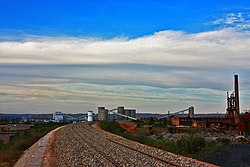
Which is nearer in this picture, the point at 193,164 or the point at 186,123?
the point at 193,164

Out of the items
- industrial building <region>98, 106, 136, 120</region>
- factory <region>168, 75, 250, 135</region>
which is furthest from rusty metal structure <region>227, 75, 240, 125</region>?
industrial building <region>98, 106, 136, 120</region>

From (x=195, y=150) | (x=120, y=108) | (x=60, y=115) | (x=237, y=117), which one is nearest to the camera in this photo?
(x=195, y=150)

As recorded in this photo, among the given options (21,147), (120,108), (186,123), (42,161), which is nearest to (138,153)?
(42,161)

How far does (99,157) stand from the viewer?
23984 millimetres

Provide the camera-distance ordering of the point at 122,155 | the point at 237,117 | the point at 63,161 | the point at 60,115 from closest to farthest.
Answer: the point at 63,161
the point at 122,155
the point at 237,117
the point at 60,115

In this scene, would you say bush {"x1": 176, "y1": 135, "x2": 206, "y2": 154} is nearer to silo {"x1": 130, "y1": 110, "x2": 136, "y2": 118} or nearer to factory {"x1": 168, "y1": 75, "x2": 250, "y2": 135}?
factory {"x1": 168, "y1": 75, "x2": 250, "y2": 135}

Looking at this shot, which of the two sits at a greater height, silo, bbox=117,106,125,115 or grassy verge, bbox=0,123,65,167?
silo, bbox=117,106,125,115

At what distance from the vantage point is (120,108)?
445 ft

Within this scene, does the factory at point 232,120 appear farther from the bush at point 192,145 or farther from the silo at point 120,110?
the silo at point 120,110

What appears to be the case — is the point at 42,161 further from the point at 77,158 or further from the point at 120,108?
the point at 120,108

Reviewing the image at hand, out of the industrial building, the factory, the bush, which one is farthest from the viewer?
the industrial building

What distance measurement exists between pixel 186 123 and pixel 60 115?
92304mm

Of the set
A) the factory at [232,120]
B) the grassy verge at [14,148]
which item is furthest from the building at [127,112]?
the grassy verge at [14,148]

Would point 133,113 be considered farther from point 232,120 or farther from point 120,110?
point 232,120
